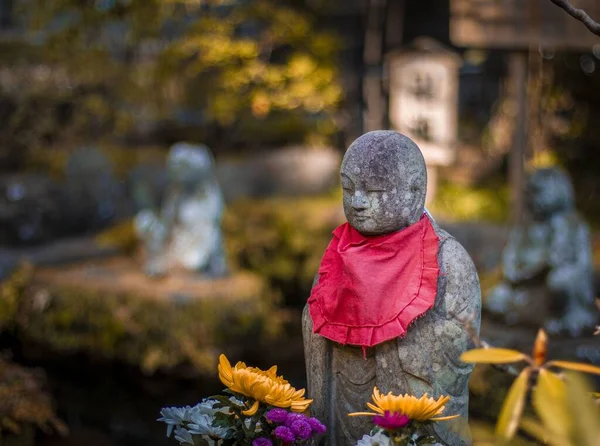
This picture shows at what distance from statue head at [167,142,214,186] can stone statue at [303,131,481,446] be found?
605 cm

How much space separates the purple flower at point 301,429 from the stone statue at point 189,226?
638 centimetres

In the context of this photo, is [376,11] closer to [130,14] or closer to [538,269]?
[130,14]

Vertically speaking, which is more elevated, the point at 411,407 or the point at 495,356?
the point at 495,356

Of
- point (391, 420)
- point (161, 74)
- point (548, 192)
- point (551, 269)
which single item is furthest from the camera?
point (161, 74)

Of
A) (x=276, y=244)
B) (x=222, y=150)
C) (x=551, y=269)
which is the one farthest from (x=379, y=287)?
(x=222, y=150)

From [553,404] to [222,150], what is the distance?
1272 centimetres

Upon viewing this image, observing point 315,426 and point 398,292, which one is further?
point 398,292

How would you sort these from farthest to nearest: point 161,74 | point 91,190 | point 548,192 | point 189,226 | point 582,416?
point 91,190 < point 161,74 < point 189,226 < point 548,192 < point 582,416

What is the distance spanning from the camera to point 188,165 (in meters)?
9.31

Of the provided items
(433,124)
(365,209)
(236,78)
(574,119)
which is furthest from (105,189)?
(365,209)

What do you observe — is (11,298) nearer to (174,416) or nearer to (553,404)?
(174,416)

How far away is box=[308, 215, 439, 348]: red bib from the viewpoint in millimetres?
3230

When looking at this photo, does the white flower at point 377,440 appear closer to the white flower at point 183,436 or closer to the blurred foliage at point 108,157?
the white flower at point 183,436

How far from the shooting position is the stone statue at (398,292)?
3252 millimetres
